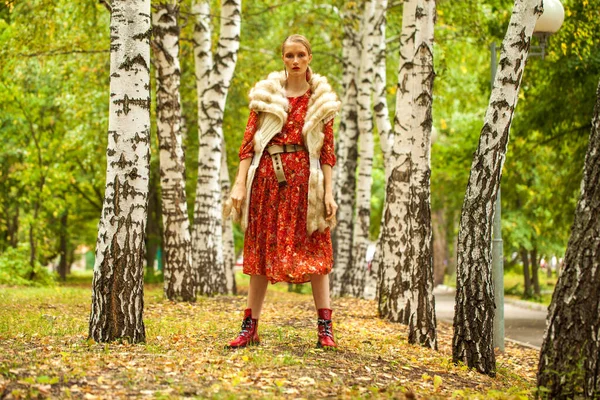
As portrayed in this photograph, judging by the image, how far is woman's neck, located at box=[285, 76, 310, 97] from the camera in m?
6.44

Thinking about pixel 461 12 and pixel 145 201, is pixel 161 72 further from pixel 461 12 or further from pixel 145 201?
pixel 461 12

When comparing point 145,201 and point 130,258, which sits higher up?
point 145,201

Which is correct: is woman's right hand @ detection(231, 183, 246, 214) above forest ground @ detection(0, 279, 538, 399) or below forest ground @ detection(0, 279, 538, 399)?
above

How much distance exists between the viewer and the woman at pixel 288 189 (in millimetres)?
6099

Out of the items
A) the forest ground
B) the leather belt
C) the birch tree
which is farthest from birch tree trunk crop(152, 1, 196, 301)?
the leather belt

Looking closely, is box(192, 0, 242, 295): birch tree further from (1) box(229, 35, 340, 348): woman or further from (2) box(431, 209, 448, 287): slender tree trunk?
(2) box(431, 209, 448, 287): slender tree trunk

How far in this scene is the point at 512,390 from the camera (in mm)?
5727

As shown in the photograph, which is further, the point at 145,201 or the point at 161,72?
the point at 161,72

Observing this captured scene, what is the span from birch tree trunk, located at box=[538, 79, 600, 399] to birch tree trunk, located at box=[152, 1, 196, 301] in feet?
23.0

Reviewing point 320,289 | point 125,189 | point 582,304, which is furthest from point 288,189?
point 582,304

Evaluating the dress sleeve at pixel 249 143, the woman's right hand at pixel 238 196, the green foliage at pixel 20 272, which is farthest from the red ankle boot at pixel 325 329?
the green foliage at pixel 20 272

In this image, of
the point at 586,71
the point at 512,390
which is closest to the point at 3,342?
the point at 512,390

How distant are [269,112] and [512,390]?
2780 mm

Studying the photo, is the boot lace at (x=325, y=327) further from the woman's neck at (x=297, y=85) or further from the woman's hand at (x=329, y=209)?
the woman's neck at (x=297, y=85)
